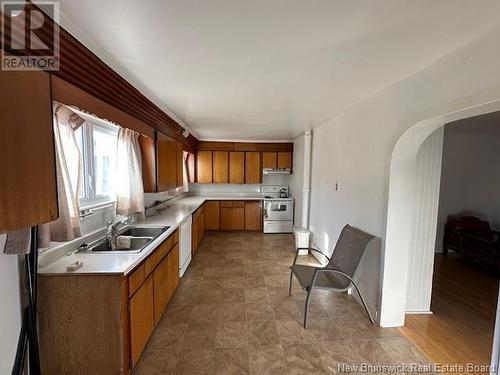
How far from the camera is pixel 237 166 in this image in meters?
6.16

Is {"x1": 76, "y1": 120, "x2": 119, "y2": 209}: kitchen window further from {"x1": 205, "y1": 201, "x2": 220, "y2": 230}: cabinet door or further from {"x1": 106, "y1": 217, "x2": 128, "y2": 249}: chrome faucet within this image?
{"x1": 205, "y1": 201, "x2": 220, "y2": 230}: cabinet door

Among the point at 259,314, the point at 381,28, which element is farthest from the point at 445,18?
the point at 259,314

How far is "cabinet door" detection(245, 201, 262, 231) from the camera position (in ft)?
19.5

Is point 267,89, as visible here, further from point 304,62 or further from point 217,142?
point 217,142

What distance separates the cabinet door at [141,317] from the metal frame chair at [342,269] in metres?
1.41

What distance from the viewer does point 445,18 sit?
127cm

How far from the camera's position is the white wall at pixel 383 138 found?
148 cm

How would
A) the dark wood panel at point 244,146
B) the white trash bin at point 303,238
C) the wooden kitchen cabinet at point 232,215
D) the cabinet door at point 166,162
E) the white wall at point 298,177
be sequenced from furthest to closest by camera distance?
the dark wood panel at point 244,146 → the wooden kitchen cabinet at point 232,215 → the white wall at point 298,177 → the white trash bin at point 303,238 → the cabinet door at point 166,162

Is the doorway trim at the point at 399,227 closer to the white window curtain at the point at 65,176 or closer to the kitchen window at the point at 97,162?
the white window curtain at the point at 65,176

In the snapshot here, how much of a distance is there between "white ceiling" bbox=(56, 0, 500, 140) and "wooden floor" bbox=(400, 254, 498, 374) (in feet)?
7.67

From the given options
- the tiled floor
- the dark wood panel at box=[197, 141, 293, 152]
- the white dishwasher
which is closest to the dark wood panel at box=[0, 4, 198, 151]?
the white dishwasher

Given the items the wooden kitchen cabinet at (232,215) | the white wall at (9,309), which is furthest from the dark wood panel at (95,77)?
the wooden kitchen cabinet at (232,215)

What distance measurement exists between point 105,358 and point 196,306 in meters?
1.17

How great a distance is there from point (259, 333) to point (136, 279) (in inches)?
48.8
